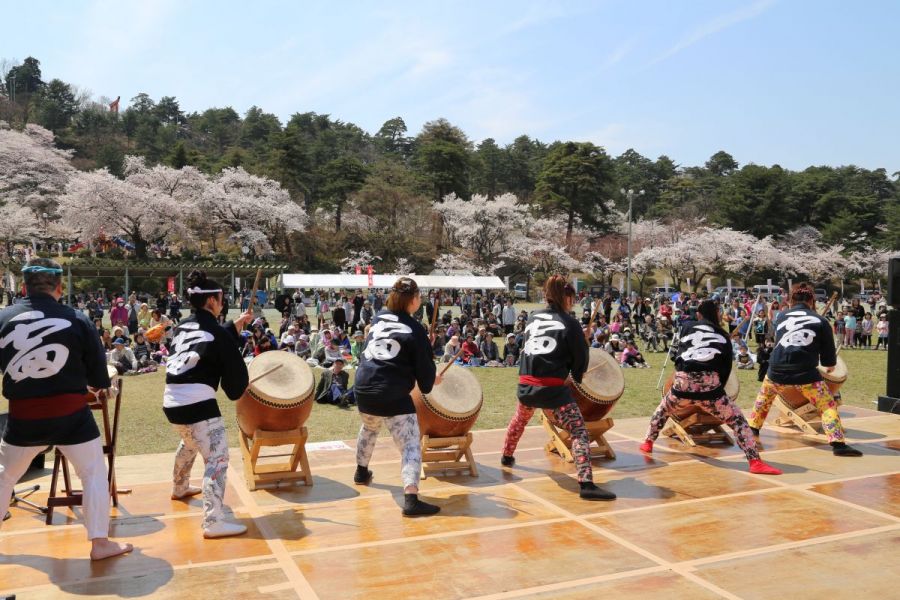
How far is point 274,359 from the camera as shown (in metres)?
5.94

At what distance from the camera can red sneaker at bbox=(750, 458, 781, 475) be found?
6.02m

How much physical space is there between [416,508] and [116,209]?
37697 millimetres

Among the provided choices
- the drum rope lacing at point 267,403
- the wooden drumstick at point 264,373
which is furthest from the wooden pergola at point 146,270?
the drum rope lacing at point 267,403

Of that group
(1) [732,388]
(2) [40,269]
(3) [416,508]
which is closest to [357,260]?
(1) [732,388]

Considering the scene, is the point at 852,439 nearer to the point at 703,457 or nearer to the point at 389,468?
the point at 703,457

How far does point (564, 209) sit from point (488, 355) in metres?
36.8

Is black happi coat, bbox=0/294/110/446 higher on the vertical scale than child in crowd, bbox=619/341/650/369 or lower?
higher

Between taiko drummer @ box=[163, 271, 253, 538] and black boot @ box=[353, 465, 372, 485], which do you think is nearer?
taiko drummer @ box=[163, 271, 253, 538]

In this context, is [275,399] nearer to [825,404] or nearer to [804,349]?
[804,349]

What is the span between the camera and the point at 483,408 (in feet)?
32.2

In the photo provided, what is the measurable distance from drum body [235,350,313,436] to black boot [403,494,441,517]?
49.1 inches

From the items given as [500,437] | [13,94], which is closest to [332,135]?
[13,94]

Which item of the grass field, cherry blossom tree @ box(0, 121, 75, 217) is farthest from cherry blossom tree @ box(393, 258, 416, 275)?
the grass field

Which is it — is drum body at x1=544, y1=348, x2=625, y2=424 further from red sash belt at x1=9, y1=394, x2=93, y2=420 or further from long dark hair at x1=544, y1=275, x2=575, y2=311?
red sash belt at x1=9, y1=394, x2=93, y2=420
